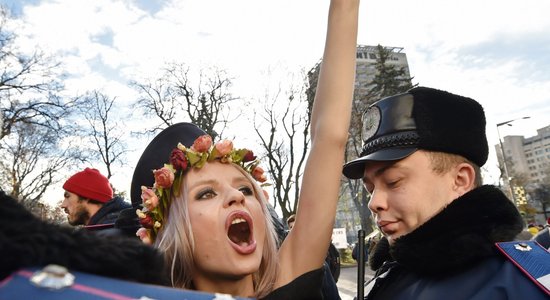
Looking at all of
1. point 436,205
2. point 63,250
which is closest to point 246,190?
point 436,205

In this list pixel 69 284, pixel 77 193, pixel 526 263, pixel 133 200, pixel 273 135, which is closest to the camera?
pixel 69 284

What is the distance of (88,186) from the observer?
5.16 metres

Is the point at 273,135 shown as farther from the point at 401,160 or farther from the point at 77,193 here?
the point at 401,160

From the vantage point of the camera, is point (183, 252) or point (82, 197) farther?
point (82, 197)

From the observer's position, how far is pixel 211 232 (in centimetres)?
181

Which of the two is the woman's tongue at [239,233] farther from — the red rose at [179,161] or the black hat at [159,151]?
the black hat at [159,151]

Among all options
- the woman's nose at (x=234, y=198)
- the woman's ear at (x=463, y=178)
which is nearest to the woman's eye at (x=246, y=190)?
the woman's nose at (x=234, y=198)

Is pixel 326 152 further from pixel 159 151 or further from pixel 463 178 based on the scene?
pixel 159 151

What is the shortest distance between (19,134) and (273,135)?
42.4ft

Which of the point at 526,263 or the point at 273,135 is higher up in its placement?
the point at 273,135

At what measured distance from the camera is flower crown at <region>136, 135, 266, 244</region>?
6.54ft

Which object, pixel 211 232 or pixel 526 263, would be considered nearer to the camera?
pixel 526 263

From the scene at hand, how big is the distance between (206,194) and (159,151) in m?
0.50

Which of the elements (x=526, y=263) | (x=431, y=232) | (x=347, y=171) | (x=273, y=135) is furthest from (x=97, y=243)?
(x=273, y=135)
